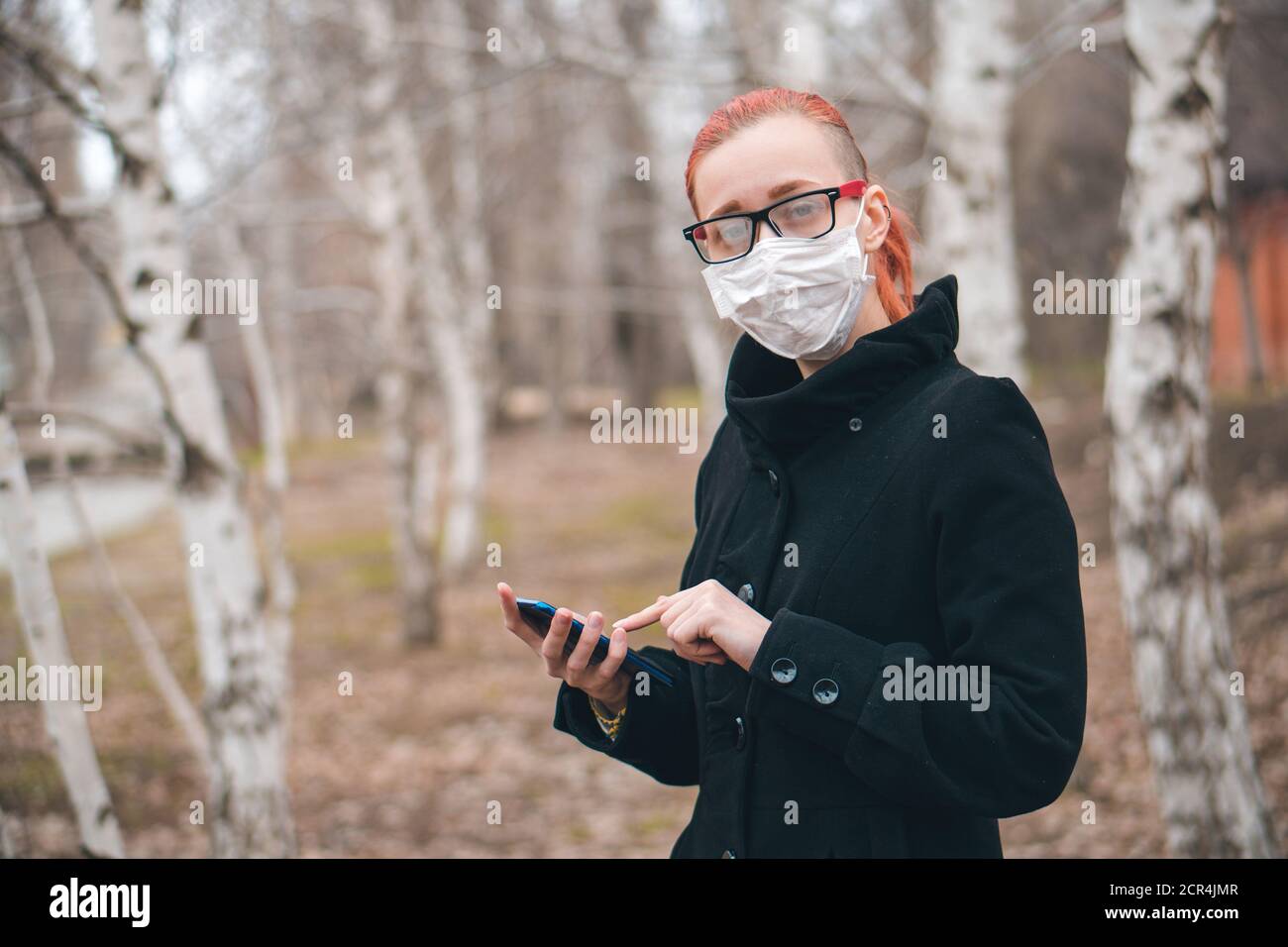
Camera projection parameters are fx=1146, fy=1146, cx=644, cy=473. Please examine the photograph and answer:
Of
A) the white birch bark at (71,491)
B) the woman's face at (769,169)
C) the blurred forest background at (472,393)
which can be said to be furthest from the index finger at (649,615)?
the white birch bark at (71,491)

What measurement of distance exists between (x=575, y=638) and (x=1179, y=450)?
9.51 ft

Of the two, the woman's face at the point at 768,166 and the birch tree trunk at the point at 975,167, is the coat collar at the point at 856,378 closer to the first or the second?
the woman's face at the point at 768,166

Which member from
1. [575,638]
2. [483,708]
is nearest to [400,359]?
[483,708]

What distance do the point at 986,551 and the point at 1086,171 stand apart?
21924 mm

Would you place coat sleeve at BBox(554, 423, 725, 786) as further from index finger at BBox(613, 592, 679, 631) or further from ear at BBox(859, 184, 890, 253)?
ear at BBox(859, 184, 890, 253)

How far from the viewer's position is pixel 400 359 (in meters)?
10.2

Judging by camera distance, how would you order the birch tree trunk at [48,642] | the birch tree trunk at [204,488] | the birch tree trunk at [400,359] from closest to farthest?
the birch tree trunk at [48,642]
the birch tree trunk at [204,488]
the birch tree trunk at [400,359]

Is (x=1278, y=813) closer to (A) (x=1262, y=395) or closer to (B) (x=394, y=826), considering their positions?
(B) (x=394, y=826)

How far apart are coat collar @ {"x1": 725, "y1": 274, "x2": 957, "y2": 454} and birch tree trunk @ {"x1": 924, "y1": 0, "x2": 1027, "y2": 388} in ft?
13.0

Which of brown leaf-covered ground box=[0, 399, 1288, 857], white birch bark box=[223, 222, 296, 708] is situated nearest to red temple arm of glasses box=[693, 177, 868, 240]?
brown leaf-covered ground box=[0, 399, 1288, 857]

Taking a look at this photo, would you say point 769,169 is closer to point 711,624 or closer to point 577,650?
point 711,624

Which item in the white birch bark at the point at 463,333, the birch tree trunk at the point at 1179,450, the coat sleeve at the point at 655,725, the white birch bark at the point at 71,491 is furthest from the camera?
the white birch bark at the point at 463,333

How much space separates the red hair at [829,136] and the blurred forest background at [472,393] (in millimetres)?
227

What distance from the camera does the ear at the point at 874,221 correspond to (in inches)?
72.1
